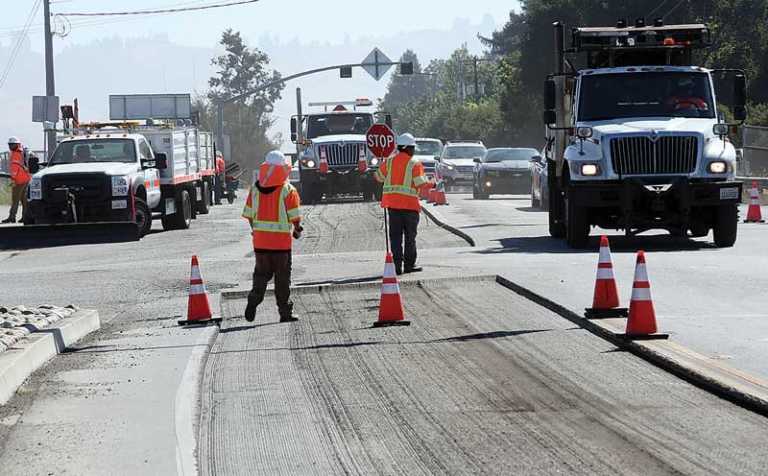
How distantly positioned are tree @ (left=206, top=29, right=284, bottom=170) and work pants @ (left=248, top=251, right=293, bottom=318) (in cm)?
14732

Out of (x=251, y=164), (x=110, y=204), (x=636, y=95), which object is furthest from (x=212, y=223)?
(x=251, y=164)

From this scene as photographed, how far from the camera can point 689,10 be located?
2758 inches

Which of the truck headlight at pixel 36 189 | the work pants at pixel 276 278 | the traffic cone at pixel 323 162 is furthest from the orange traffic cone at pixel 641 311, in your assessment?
the traffic cone at pixel 323 162

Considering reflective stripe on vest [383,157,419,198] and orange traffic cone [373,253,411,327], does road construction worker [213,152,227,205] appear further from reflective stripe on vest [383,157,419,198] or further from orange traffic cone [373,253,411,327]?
orange traffic cone [373,253,411,327]

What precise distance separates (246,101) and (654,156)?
7030 inches

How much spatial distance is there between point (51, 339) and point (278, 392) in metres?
3.59

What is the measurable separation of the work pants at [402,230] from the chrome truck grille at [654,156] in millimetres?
4172

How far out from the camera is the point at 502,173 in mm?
47062

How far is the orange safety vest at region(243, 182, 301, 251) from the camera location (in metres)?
15.2

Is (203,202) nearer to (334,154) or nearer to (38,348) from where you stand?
(334,154)

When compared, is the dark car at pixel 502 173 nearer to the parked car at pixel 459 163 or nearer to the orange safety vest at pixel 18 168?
the parked car at pixel 459 163

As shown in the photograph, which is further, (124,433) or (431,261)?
(431,261)

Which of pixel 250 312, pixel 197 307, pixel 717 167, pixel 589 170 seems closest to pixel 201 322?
pixel 197 307

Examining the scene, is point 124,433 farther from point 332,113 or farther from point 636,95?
point 332,113
